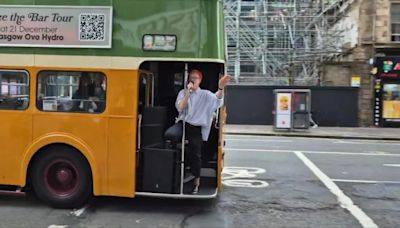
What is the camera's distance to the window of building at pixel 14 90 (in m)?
6.93

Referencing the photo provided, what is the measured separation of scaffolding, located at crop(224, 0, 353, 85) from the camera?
1190 inches

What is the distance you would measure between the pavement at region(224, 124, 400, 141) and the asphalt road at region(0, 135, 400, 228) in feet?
29.6

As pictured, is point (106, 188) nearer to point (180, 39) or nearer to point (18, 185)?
point (18, 185)

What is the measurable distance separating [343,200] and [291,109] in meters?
13.7

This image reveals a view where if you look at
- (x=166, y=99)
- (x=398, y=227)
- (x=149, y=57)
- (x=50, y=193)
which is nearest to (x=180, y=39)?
(x=149, y=57)

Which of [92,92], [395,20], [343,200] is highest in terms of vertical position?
[395,20]

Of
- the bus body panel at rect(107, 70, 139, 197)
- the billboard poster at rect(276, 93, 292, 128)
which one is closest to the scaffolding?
the billboard poster at rect(276, 93, 292, 128)

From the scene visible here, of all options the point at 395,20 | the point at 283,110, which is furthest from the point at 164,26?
the point at 395,20

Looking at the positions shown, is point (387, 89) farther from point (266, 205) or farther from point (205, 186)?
point (205, 186)

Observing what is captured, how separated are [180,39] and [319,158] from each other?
750 centimetres

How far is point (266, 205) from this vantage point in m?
7.64

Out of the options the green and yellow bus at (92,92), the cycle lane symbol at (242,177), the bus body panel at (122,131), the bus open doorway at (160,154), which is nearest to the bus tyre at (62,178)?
the green and yellow bus at (92,92)

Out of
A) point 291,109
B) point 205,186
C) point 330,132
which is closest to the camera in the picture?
point 205,186

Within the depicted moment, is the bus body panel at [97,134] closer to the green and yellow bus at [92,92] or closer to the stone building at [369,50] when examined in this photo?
the green and yellow bus at [92,92]
